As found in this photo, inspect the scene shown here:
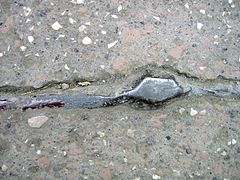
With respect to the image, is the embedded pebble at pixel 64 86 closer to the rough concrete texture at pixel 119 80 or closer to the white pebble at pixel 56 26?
the rough concrete texture at pixel 119 80

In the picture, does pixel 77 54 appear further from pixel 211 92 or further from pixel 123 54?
pixel 211 92

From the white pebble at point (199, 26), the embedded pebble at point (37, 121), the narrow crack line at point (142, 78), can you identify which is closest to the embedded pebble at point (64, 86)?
the narrow crack line at point (142, 78)

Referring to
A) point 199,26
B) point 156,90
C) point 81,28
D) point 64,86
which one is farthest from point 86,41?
point 199,26

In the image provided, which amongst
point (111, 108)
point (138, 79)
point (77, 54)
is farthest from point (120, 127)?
point (77, 54)

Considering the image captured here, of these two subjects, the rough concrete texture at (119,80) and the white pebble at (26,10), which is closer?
the rough concrete texture at (119,80)

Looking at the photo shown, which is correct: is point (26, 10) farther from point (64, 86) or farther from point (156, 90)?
point (156, 90)
